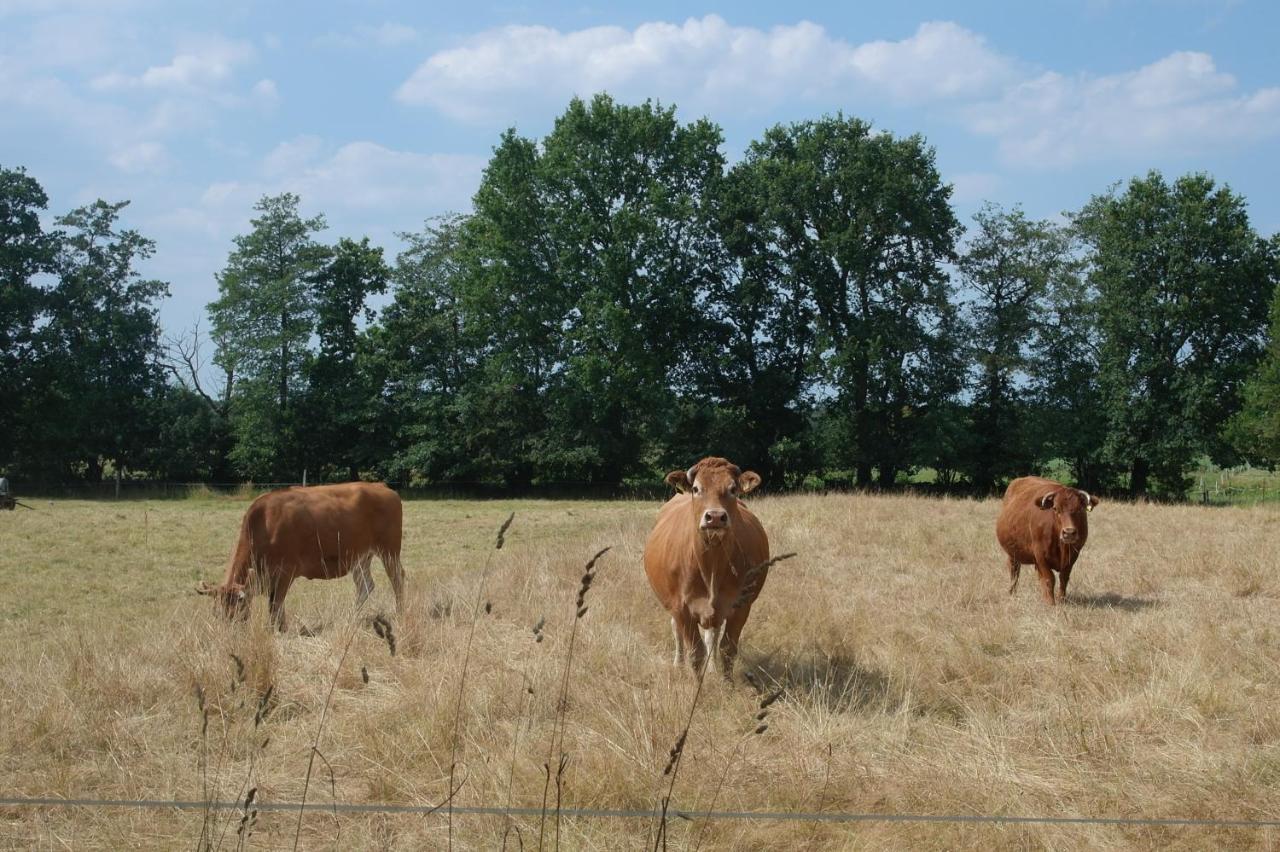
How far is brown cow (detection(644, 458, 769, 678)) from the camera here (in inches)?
283

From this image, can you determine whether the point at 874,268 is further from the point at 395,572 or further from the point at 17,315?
the point at 17,315

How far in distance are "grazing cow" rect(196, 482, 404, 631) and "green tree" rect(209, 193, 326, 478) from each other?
31.8m

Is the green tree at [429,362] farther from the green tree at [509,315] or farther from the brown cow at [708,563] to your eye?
the brown cow at [708,563]

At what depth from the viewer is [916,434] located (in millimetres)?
38438

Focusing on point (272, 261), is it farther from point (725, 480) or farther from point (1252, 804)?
point (1252, 804)

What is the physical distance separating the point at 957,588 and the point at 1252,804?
23.0 ft

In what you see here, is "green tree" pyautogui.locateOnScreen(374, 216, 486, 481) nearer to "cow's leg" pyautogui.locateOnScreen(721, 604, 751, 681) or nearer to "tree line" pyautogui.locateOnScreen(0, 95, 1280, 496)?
"tree line" pyautogui.locateOnScreen(0, 95, 1280, 496)

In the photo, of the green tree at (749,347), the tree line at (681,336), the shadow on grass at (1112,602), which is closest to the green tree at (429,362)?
the tree line at (681,336)

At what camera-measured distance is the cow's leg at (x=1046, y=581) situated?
11.0m

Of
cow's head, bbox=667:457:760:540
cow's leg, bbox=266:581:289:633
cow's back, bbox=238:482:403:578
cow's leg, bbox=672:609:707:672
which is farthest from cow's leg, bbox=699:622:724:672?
cow's back, bbox=238:482:403:578

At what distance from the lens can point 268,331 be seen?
4262 cm

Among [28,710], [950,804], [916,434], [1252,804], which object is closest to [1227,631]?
[1252,804]

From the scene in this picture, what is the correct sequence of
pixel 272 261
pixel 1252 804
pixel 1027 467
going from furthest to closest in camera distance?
pixel 272 261, pixel 1027 467, pixel 1252 804

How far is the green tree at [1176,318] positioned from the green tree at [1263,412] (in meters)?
1.78
